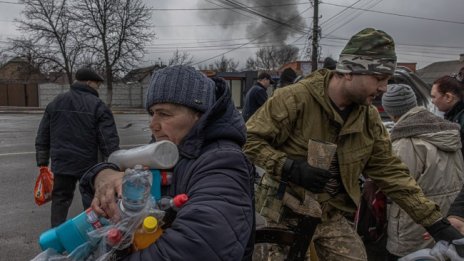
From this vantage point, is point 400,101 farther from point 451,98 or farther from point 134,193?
point 134,193

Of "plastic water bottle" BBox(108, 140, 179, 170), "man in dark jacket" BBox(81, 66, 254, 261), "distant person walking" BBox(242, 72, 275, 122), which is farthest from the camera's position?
"distant person walking" BBox(242, 72, 275, 122)

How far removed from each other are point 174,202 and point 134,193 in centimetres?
12

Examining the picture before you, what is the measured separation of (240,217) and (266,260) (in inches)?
55.0

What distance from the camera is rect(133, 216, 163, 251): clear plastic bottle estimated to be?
1.10 m

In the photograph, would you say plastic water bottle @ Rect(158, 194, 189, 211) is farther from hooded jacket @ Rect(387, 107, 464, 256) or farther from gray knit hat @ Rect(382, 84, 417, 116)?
gray knit hat @ Rect(382, 84, 417, 116)

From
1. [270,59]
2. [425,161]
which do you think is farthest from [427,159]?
[270,59]

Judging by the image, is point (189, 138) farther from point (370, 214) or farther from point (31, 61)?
point (31, 61)

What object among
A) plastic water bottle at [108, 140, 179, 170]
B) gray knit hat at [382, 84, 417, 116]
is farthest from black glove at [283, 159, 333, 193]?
gray knit hat at [382, 84, 417, 116]

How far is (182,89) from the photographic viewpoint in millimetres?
1438

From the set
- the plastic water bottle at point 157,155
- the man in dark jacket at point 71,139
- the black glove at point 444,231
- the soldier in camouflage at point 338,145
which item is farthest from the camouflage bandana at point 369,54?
the man in dark jacket at point 71,139

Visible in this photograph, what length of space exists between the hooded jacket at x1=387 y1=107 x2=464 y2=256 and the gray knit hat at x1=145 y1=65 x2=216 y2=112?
87.6 inches

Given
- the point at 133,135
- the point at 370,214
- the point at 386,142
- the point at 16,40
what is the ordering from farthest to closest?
the point at 16,40, the point at 133,135, the point at 370,214, the point at 386,142

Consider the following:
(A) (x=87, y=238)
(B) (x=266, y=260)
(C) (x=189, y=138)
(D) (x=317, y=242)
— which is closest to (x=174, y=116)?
(C) (x=189, y=138)

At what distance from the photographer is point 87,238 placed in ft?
3.69
